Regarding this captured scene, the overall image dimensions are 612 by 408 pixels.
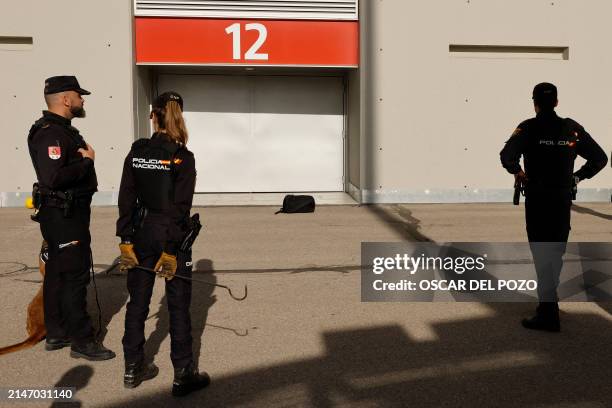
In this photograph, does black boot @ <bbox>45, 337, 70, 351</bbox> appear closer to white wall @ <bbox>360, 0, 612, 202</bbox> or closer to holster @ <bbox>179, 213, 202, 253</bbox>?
holster @ <bbox>179, 213, 202, 253</bbox>

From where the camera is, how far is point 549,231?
17.4 feet

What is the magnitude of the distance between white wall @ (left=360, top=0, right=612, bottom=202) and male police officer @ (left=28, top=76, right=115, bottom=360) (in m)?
8.92

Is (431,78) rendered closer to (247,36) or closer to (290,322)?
(247,36)

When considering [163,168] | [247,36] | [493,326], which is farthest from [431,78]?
[163,168]

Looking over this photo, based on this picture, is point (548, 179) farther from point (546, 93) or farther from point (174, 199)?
point (174, 199)

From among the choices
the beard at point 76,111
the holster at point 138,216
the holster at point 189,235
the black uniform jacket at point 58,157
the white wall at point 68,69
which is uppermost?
the white wall at point 68,69

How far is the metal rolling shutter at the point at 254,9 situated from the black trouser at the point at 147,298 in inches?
380

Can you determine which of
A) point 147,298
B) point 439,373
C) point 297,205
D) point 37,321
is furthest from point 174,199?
point 297,205

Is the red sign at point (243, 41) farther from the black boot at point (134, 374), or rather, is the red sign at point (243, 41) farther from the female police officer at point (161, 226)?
the black boot at point (134, 374)

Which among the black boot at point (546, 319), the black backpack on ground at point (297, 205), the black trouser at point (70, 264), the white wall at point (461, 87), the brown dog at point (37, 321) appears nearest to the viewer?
the black trouser at point (70, 264)

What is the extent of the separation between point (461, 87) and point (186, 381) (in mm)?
10445

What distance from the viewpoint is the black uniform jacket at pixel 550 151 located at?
17.4 feet

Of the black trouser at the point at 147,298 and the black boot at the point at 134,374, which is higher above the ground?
the black trouser at the point at 147,298

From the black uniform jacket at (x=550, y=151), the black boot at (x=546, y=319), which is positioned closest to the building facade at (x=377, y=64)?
the black uniform jacket at (x=550, y=151)
